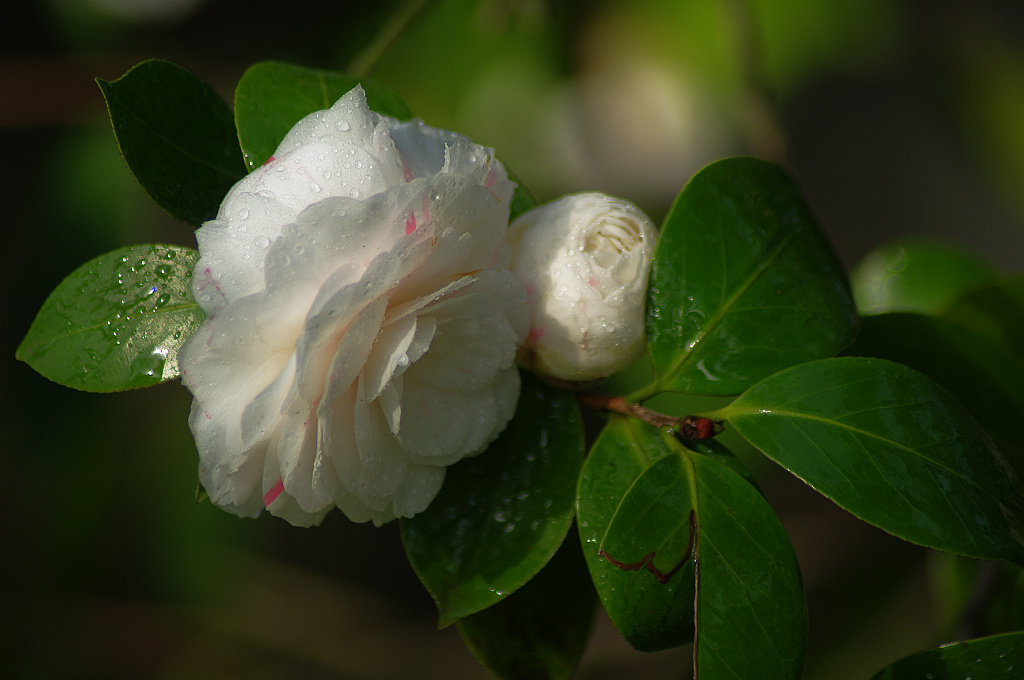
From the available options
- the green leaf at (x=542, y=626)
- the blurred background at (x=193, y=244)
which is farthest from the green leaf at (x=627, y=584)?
the blurred background at (x=193, y=244)

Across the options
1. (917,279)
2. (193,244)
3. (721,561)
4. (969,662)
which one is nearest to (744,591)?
(721,561)

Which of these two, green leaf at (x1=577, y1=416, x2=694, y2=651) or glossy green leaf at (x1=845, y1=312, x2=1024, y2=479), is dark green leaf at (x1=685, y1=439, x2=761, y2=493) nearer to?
green leaf at (x1=577, y1=416, x2=694, y2=651)

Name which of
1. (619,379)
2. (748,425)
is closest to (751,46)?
(619,379)

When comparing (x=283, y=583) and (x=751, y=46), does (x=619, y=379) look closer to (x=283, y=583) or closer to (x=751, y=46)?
(x=751, y=46)

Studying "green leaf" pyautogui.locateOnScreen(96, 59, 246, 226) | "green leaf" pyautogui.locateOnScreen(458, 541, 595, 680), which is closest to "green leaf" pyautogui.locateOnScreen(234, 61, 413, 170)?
"green leaf" pyautogui.locateOnScreen(96, 59, 246, 226)

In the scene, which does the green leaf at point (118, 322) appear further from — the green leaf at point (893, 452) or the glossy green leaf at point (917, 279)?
the glossy green leaf at point (917, 279)

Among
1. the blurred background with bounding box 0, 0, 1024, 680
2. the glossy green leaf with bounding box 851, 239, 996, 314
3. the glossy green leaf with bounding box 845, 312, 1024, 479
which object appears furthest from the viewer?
the blurred background with bounding box 0, 0, 1024, 680

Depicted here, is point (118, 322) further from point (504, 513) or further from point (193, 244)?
point (193, 244)
